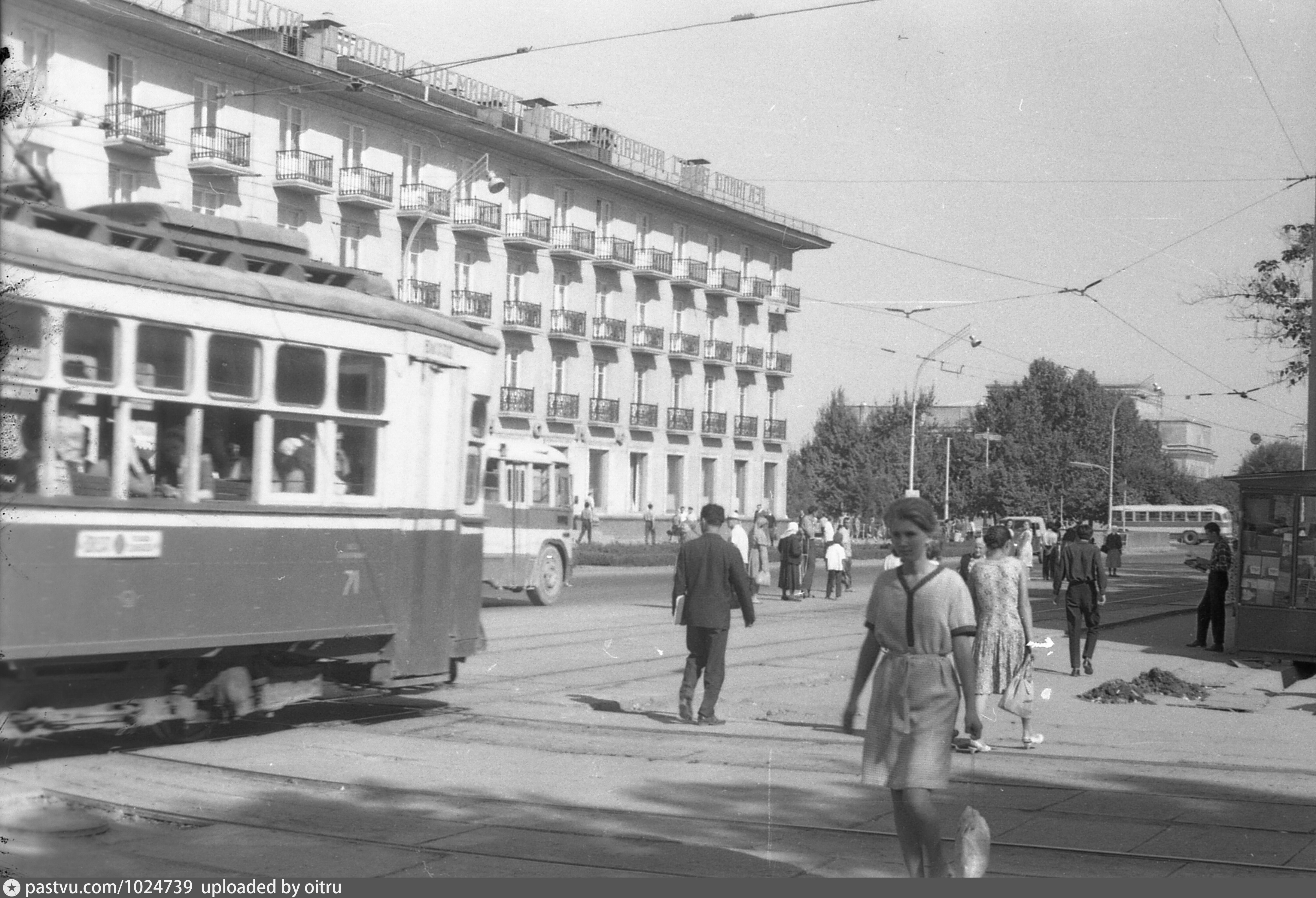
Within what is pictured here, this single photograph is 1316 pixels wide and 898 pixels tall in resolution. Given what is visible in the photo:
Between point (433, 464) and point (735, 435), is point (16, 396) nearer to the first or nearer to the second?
point (433, 464)

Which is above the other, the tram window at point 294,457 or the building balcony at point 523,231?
the building balcony at point 523,231

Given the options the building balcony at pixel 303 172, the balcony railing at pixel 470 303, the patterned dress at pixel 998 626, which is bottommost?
the patterned dress at pixel 998 626

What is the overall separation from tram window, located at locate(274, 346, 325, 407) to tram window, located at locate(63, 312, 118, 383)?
1.35 m

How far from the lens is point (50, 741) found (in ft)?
30.7

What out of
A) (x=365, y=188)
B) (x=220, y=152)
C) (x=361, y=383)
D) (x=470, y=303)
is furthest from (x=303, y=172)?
(x=470, y=303)

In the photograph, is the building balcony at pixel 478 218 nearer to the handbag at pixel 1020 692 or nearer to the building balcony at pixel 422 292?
the building balcony at pixel 422 292

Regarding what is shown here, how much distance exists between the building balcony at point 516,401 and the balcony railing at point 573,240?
4.84 meters

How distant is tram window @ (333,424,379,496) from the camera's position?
33.2 ft

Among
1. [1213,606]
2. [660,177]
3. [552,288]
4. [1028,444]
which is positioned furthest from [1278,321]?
[1028,444]

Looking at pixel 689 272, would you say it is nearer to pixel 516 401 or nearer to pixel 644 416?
pixel 644 416

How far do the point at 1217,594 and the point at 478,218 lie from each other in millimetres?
25568

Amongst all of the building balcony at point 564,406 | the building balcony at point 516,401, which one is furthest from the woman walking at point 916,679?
the building balcony at point 564,406

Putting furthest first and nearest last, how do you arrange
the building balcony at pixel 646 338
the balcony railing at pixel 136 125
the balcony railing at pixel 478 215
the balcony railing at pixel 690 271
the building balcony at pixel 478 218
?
the building balcony at pixel 646 338 → the balcony railing at pixel 690 271 → the building balcony at pixel 478 218 → the balcony railing at pixel 478 215 → the balcony railing at pixel 136 125

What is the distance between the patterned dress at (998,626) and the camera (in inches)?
435
